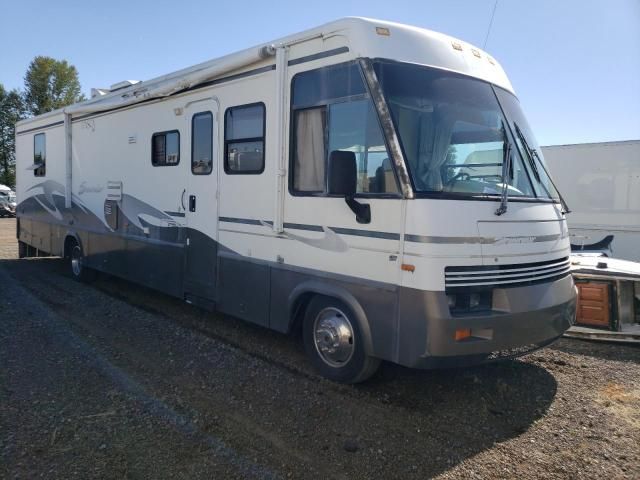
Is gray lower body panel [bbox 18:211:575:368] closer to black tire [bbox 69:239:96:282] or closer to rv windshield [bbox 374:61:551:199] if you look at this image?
rv windshield [bbox 374:61:551:199]

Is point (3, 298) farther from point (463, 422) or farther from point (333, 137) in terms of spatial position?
point (463, 422)

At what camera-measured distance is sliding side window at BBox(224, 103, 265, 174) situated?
538cm

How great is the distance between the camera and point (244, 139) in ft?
18.3

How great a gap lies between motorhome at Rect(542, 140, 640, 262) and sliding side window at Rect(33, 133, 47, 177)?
393 inches

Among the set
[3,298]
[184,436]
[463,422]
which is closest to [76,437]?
[184,436]

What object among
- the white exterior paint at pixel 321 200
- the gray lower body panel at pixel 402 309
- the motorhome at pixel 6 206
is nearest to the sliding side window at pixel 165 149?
the white exterior paint at pixel 321 200

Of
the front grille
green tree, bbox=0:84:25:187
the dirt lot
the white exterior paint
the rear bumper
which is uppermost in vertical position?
green tree, bbox=0:84:25:187

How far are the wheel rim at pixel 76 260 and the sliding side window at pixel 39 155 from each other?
6.44ft

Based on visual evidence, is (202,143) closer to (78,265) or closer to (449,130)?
(449,130)

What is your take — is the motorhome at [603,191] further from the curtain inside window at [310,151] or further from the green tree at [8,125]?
the green tree at [8,125]

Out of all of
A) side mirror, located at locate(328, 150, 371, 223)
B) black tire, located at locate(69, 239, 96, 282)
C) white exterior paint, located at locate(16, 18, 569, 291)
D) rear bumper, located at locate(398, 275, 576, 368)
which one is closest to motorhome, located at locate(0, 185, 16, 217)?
black tire, located at locate(69, 239, 96, 282)

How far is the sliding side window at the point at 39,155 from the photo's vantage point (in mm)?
10555

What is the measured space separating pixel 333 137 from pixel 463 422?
2.53m

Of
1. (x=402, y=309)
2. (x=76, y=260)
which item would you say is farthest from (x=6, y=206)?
(x=402, y=309)
